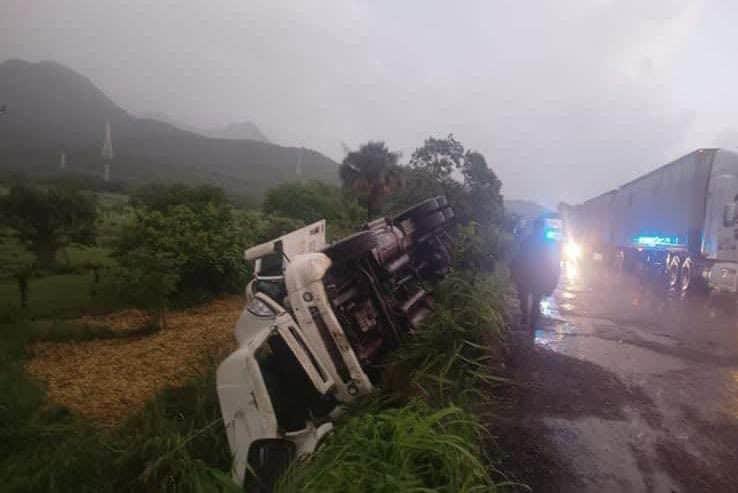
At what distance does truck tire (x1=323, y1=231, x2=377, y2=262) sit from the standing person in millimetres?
5319

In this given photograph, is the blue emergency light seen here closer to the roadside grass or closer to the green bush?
the green bush

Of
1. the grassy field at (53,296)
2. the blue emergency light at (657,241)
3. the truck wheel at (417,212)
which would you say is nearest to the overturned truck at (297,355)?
the truck wheel at (417,212)

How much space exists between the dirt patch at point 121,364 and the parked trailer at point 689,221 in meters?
12.0

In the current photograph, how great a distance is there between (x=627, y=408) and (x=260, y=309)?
12.2 feet

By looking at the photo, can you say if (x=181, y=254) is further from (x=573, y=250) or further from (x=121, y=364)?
(x=573, y=250)

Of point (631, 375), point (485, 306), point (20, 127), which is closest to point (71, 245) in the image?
point (485, 306)

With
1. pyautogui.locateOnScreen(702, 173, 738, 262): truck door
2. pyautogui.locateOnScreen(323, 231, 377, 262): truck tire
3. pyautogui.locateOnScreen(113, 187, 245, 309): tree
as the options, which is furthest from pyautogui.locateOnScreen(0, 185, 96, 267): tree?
pyautogui.locateOnScreen(702, 173, 738, 262): truck door

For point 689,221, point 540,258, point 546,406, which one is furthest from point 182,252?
point 689,221

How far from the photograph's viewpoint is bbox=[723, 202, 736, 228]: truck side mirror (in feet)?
40.6

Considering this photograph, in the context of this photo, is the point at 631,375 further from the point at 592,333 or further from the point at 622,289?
the point at 622,289

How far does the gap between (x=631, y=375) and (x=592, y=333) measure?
2809 millimetres

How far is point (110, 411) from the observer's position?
7.80 m

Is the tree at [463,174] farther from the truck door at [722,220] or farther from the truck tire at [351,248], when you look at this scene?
the truck tire at [351,248]

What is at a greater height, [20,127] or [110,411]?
[20,127]
